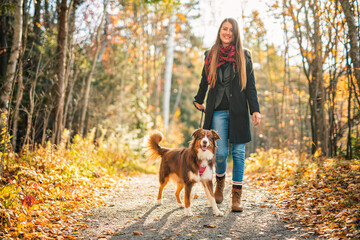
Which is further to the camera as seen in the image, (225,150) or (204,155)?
(225,150)

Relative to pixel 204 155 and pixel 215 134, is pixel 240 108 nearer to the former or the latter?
pixel 215 134

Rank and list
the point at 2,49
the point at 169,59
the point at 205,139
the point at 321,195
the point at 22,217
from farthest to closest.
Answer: the point at 169,59 < the point at 2,49 < the point at 321,195 < the point at 205,139 < the point at 22,217

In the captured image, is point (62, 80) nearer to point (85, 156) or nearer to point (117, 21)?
point (85, 156)

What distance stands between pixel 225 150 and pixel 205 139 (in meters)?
0.63

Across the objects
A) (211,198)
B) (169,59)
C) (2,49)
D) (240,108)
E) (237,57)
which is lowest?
(211,198)

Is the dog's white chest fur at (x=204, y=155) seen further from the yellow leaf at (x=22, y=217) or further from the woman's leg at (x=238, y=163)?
the yellow leaf at (x=22, y=217)

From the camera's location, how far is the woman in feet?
14.9

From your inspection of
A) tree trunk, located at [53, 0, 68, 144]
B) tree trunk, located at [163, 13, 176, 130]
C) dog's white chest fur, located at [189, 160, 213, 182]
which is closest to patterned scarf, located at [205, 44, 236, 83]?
dog's white chest fur, located at [189, 160, 213, 182]

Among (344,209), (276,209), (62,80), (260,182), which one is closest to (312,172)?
(260,182)

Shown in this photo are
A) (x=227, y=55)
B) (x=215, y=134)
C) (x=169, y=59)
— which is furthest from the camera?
(x=169, y=59)

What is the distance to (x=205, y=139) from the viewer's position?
4176 millimetres

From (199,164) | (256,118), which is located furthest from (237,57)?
(199,164)

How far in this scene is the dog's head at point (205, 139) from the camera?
4.18 m

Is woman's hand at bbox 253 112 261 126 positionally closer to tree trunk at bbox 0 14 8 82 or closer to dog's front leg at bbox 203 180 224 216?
dog's front leg at bbox 203 180 224 216
